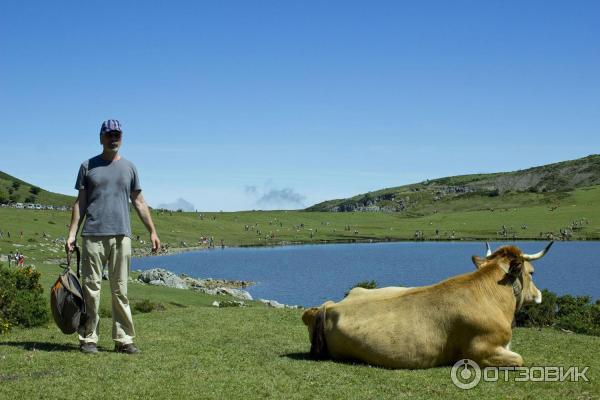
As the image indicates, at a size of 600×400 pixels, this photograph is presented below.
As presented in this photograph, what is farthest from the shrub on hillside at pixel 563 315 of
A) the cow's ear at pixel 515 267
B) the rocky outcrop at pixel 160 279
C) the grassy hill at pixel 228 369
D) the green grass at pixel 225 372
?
the rocky outcrop at pixel 160 279

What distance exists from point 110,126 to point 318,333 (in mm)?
5545

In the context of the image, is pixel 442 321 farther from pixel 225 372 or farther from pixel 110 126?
pixel 110 126

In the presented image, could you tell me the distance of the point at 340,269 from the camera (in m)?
99.7

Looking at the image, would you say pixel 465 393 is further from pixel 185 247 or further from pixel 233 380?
pixel 185 247

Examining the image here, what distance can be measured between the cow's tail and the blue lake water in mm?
45851

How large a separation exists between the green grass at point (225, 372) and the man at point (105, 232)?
0.58 metres

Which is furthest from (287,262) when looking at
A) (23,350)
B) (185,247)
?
(23,350)

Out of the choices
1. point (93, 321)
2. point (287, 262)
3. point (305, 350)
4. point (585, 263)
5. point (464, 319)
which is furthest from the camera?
point (287, 262)

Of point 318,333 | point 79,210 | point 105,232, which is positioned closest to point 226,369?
point 318,333

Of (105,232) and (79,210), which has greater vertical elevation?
(79,210)

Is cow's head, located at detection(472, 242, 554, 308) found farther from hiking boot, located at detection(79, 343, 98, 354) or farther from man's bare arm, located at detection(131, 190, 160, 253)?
hiking boot, located at detection(79, 343, 98, 354)

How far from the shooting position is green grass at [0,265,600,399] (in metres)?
9.20

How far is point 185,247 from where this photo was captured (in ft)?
517

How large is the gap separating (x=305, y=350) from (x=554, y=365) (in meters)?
4.85
